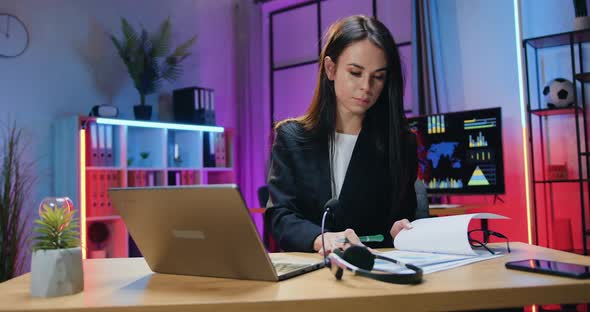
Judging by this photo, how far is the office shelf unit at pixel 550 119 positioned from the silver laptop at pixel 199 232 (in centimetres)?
312

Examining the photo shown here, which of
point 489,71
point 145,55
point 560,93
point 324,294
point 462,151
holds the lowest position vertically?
point 324,294

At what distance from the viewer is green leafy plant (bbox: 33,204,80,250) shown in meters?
0.88

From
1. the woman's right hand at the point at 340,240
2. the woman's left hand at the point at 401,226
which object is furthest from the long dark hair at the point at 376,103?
the woman's right hand at the point at 340,240

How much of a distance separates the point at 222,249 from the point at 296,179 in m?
0.63

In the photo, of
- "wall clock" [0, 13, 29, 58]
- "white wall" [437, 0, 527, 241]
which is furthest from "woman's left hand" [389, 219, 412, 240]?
"wall clock" [0, 13, 29, 58]

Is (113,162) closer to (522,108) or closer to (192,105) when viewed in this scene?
(192,105)

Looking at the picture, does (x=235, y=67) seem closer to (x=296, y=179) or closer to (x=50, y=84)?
(x=50, y=84)

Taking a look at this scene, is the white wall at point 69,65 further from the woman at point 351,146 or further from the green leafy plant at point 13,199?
the woman at point 351,146

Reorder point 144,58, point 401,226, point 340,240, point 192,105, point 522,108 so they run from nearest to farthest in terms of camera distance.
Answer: point 340,240
point 401,226
point 522,108
point 144,58
point 192,105

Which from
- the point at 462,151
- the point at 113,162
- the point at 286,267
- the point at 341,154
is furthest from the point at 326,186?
the point at 113,162

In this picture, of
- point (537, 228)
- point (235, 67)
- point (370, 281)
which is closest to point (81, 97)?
point (235, 67)

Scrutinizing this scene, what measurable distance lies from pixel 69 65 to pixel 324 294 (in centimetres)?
400

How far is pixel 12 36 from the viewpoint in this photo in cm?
383

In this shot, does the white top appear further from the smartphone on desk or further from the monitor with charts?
the monitor with charts
